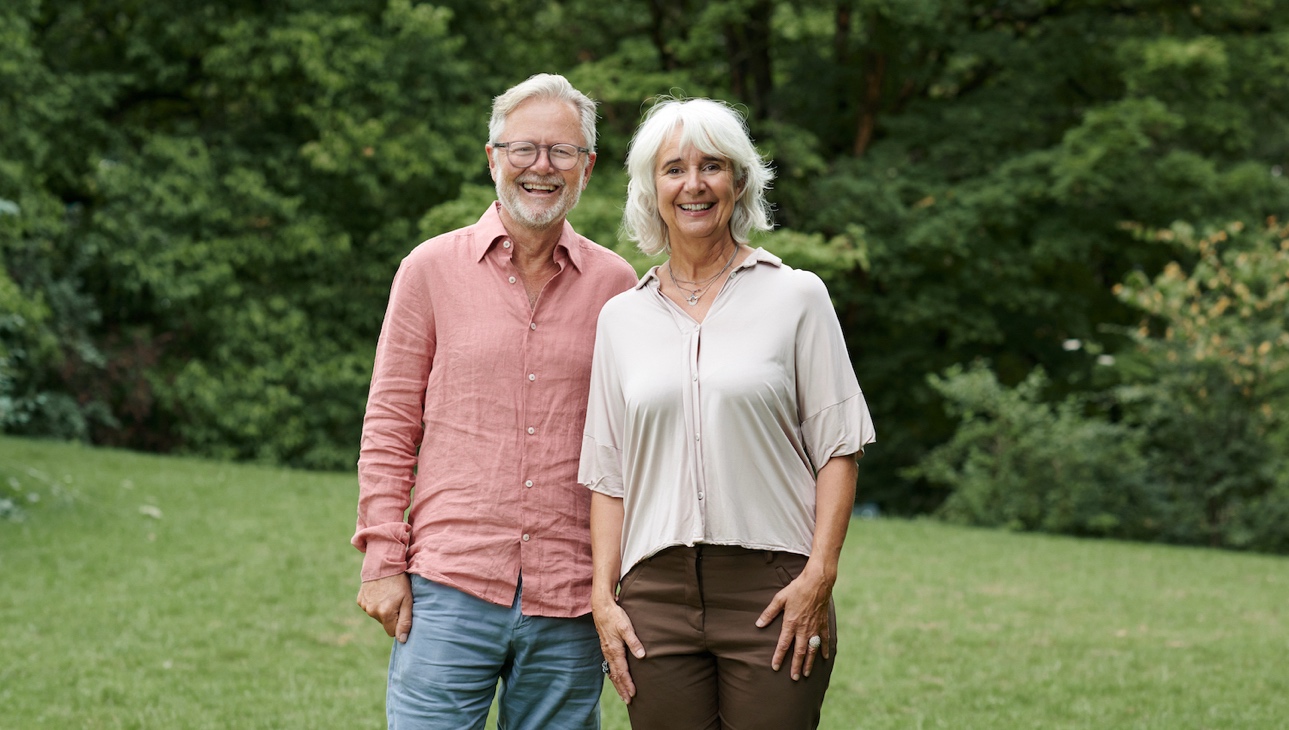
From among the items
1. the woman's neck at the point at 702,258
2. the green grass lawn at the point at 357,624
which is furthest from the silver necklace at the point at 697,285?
the green grass lawn at the point at 357,624

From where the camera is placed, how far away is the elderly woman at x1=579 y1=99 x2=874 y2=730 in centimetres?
252

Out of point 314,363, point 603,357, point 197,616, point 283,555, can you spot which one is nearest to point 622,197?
point 314,363

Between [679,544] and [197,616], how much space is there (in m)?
5.49

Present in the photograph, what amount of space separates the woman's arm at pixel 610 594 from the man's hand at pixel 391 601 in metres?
0.41

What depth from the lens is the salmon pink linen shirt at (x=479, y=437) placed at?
2.75 m

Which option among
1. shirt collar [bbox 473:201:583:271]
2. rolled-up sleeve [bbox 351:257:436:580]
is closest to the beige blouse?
shirt collar [bbox 473:201:583:271]

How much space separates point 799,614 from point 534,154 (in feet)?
3.81

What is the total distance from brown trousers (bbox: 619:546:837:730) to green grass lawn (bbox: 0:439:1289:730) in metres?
3.19

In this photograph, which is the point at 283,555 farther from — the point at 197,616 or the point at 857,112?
the point at 857,112

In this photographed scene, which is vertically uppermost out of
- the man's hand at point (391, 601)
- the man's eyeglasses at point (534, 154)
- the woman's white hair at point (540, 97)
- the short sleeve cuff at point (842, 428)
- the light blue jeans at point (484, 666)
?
the woman's white hair at point (540, 97)

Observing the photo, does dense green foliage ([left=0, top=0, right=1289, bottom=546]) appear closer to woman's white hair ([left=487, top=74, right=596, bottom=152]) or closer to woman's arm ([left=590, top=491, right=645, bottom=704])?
woman's white hair ([left=487, top=74, right=596, bottom=152])

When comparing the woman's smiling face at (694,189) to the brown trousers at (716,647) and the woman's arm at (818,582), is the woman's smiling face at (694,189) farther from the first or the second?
the brown trousers at (716,647)

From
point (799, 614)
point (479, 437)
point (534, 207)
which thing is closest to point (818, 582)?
point (799, 614)

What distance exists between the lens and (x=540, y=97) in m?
2.84
